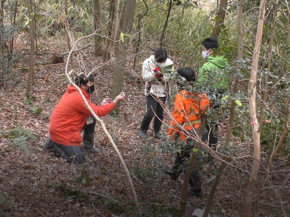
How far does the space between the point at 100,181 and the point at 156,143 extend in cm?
193

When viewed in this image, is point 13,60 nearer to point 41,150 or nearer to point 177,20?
point 41,150

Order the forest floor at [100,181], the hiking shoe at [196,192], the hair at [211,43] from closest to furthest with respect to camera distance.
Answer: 1. the forest floor at [100,181]
2. the hiking shoe at [196,192]
3. the hair at [211,43]

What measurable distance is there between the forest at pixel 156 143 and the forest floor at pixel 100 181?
1cm

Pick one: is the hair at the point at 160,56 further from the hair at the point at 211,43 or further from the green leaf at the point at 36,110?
the green leaf at the point at 36,110

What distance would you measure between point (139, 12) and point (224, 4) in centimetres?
301

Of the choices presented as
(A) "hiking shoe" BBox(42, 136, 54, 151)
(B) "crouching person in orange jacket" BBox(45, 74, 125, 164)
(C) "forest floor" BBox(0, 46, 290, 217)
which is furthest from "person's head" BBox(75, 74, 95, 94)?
(A) "hiking shoe" BBox(42, 136, 54, 151)

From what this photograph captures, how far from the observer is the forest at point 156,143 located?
334 centimetres

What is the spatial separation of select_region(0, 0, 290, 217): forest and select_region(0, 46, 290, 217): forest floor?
1 centimetres

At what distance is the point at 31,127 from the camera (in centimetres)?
606

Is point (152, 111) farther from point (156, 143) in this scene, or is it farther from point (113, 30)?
point (113, 30)

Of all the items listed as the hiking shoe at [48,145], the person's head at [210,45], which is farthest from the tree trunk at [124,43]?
the hiking shoe at [48,145]

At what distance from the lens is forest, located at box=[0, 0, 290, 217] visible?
11.0 feet

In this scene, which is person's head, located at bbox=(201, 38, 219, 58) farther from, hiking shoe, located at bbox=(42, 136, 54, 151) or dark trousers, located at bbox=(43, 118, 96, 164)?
hiking shoe, located at bbox=(42, 136, 54, 151)

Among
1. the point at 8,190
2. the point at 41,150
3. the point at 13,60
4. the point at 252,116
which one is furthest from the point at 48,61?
the point at 252,116
